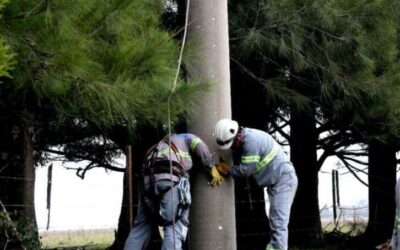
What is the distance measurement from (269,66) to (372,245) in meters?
5.57

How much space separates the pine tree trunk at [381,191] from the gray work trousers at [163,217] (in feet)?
27.0

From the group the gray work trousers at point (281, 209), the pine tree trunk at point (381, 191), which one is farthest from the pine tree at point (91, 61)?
the pine tree trunk at point (381, 191)

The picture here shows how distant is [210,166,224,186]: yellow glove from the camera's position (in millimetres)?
6215

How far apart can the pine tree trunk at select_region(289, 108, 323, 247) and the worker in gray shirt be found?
6.50m

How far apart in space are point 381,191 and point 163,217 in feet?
29.5

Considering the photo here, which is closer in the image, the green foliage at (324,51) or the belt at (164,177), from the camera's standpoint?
the belt at (164,177)

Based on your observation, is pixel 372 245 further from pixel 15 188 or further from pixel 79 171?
pixel 15 188

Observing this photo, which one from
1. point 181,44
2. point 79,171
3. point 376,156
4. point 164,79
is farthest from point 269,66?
point 376,156

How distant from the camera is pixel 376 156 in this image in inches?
557

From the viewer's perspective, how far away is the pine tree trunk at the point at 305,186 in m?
13.1

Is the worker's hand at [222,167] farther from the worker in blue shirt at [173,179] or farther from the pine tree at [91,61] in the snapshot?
the pine tree at [91,61]

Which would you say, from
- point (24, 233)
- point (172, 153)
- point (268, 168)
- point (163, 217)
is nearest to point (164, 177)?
point (172, 153)

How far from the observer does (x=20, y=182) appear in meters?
9.12

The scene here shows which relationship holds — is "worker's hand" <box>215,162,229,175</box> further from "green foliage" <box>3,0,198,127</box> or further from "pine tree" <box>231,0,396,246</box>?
"pine tree" <box>231,0,396,246</box>
